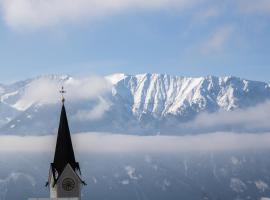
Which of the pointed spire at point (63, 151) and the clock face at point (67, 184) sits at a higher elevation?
the pointed spire at point (63, 151)

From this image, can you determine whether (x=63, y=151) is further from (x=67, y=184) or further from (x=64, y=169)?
(x=67, y=184)

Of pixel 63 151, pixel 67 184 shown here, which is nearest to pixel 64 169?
pixel 67 184

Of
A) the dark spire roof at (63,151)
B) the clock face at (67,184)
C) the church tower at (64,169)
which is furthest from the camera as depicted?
the dark spire roof at (63,151)

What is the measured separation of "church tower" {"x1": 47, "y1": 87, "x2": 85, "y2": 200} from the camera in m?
104

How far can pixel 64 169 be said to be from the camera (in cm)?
10431

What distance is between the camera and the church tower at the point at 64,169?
104438 millimetres

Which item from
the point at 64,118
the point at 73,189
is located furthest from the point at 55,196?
the point at 64,118

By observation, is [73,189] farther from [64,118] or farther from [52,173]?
[64,118]

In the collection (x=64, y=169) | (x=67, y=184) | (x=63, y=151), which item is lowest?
(x=67, y=184)

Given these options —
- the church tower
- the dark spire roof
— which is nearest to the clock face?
the church tower

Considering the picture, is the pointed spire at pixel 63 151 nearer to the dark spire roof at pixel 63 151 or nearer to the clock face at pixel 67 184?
the dark spire roof at pixel 63 151

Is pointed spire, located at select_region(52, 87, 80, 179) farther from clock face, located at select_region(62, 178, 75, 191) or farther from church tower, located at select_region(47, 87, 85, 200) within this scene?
clock face, located at select_region(62, 178, 75, 191)

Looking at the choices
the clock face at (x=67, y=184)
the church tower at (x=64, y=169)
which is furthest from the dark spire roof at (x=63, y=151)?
the clock face at (x=67, y=184)

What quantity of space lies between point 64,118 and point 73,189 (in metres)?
10.8
